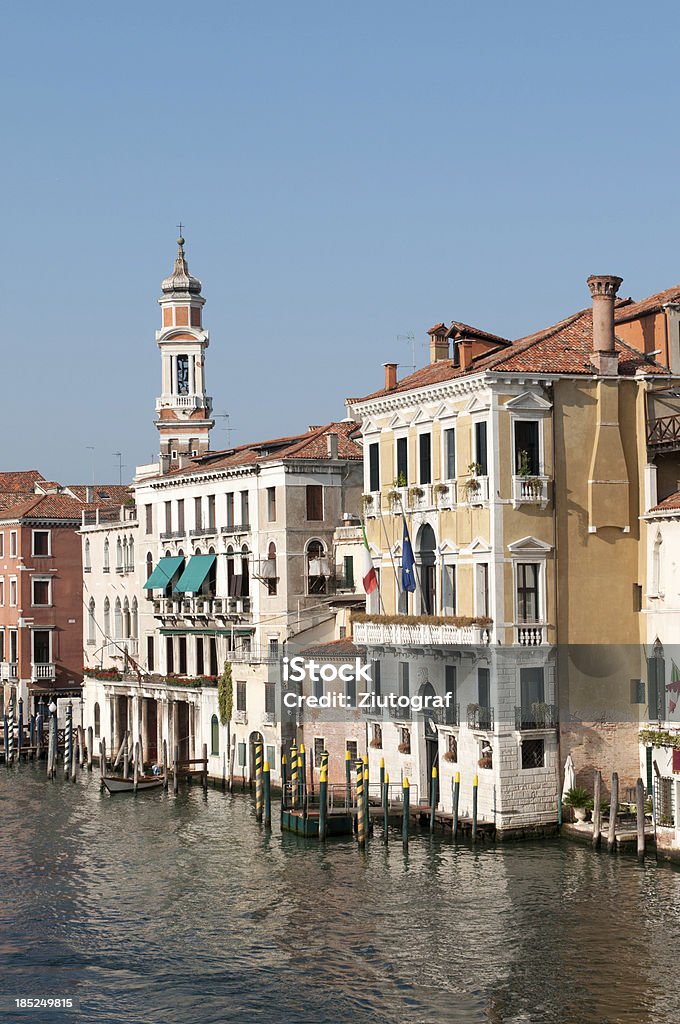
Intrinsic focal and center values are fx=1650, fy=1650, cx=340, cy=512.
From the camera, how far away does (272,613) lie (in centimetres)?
5647

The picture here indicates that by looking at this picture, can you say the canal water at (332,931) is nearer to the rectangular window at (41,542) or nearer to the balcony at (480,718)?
the balcony at (480,718)

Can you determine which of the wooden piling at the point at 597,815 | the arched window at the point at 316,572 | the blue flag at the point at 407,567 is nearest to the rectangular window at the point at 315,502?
the arched window at the point at 316,572

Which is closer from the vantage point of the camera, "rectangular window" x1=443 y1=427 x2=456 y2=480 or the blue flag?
"rectangular window" x1=443 y1=427 x2=456 y2=480

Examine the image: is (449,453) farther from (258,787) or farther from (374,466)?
(258,787)

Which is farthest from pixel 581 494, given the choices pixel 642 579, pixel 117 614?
pixel 117 614

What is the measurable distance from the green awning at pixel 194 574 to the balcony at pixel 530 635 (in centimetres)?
2035

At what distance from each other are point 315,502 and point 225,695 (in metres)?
7.27

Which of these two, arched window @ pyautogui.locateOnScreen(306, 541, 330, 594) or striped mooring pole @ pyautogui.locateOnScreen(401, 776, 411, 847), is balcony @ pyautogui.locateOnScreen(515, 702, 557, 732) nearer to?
striped mooring pole @ pyautogui.locateOnScreen(401, 776, 411, 847)

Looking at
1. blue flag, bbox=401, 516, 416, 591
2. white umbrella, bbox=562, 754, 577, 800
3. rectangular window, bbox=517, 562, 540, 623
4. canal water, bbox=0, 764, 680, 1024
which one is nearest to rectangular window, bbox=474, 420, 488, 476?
rectangular window, bbox=517, 562, 540, 623

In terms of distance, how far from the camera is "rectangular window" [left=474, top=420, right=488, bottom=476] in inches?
1647

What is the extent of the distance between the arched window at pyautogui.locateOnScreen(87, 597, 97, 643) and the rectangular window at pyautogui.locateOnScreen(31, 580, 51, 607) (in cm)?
592

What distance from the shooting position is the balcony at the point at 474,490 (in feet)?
137

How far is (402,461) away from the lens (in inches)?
1818

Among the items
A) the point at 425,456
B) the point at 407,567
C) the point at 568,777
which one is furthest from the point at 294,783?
the point at 425,456
